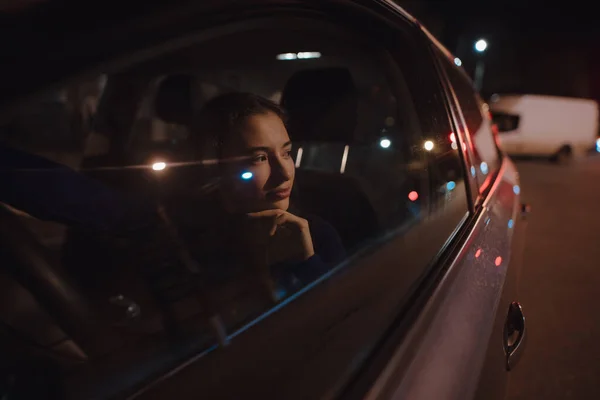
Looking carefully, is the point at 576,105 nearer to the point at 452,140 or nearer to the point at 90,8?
the point at 452,140

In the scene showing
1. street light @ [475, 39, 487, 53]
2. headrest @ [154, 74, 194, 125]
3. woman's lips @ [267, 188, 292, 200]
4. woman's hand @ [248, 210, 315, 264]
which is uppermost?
street light @ [475, 39, 487, 53]

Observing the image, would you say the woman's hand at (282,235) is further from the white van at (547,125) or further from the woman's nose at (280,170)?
the white van at (547,125)

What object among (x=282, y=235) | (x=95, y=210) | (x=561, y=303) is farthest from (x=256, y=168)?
(x=561, y=303)

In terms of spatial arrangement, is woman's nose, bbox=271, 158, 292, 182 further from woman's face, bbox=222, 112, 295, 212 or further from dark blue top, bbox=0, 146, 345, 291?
dark blue top, bbox=0, 146, 345, 291

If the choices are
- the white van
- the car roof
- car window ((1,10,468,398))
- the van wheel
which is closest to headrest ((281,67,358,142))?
car window ((1,10,468,398))

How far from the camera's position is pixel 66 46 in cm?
82

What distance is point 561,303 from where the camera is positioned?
4324 millimetres

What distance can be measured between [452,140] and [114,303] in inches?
63.9

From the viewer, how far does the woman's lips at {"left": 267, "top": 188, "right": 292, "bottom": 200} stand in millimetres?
1390

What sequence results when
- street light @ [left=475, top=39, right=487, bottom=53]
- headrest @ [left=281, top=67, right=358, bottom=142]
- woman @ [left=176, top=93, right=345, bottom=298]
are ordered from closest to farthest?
woman @ [left=176, top=93, right=345, bottom=298]
headrest @ [left=281, top=67, right=358, bottom=142]
street light @ [left=475, top=39, right=487, bottom=53]

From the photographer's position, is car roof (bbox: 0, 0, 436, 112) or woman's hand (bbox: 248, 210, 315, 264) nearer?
car roof (bbox: 0, 0, 436, 112)

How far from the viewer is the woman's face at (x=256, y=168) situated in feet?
4.47

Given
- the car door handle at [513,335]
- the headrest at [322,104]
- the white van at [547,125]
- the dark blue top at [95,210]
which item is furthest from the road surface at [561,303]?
the white van at [547,125]

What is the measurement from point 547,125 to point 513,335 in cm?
1812
